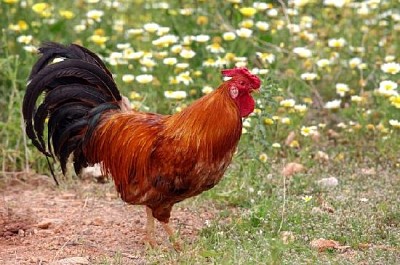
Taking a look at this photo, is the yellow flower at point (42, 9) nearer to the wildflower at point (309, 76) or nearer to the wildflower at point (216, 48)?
the wildflower at point (216, 48)

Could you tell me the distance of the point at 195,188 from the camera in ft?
19.9

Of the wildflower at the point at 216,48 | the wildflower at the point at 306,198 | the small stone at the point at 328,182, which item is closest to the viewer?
the wildflower at the point at 306,198

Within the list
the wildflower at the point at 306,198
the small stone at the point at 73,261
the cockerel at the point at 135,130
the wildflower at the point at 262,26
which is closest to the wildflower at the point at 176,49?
the wildflower at the point at 262,26

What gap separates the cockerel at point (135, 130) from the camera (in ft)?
19.8

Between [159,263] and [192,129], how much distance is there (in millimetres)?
864

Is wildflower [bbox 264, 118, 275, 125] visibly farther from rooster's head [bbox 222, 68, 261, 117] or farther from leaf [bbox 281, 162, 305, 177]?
rooster's head [bbox 222, 68, 261, 117]

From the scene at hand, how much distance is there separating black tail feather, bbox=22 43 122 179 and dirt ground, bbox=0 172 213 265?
21.8 inches

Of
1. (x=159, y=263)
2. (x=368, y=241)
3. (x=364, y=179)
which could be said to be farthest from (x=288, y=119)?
(x=159, y=263)

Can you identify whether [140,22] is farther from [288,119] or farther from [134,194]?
[134,194]

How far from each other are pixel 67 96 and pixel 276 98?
104 inches

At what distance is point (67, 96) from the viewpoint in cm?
633

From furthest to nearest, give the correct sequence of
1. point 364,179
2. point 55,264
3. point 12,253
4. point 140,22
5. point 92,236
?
point 140,22
point 364,179
point 92,236
point 12,253
point 55,264

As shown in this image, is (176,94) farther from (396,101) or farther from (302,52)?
(396,101)

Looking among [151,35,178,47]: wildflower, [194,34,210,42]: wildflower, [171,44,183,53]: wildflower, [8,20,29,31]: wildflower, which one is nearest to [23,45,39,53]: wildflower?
[8,20,29,31]: wildflower
